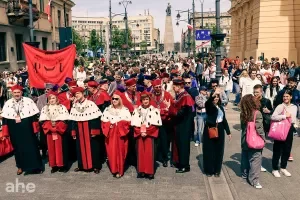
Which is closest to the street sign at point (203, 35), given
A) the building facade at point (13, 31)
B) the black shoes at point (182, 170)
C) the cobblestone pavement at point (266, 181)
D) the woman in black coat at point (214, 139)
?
the cobblestone pavement at point (266, 181)

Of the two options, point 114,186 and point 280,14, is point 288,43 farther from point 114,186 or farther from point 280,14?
point 114,186

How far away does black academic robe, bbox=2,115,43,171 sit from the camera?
22.8 feet

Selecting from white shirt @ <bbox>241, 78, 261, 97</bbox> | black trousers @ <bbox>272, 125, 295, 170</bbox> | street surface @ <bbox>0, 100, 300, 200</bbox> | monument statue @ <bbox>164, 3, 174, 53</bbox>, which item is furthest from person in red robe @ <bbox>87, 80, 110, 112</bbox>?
monument statue @ <bbox>164, 3, 174, 53</bbox>

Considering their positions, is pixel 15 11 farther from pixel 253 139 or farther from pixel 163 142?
pixel 253 139

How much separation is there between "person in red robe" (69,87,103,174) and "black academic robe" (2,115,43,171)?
832 mm

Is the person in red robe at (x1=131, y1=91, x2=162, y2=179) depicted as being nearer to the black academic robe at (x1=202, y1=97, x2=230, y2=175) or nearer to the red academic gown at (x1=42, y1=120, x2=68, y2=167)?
the black academic robe at (x1=202, y1=97, x2=230, y2=175)

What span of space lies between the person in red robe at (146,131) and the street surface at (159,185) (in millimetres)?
318

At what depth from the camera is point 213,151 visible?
662 cm

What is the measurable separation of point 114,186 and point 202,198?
1.69m

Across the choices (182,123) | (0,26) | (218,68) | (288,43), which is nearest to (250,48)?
(288,43)

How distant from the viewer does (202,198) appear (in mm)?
5809

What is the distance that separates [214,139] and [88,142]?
8.52 ft

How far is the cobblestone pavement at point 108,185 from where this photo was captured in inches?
234

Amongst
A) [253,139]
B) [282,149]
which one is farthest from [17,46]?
[253,139]
